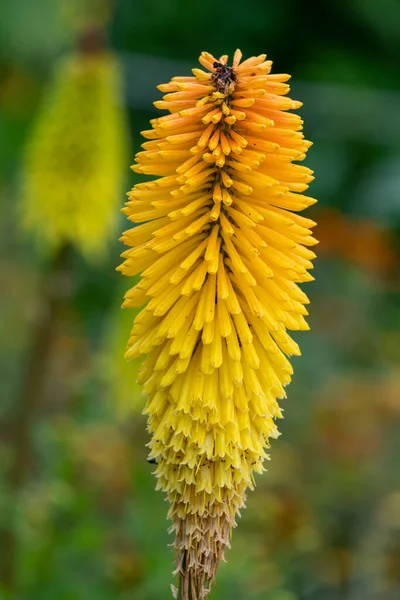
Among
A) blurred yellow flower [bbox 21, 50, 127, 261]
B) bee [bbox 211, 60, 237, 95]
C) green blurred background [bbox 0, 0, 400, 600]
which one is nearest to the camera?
bee [bbox 211, 60, 237, 95]

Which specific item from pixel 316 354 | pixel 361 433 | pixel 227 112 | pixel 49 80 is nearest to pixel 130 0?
pixel 49 80

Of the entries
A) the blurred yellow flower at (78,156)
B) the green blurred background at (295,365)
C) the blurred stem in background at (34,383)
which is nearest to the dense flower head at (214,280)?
the green blurred background at (295,365)

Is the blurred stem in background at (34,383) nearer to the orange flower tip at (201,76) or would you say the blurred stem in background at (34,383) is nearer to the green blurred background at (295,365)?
the green blurred background at (295,365)

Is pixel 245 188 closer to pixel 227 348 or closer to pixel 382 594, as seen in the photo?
pixel 227 348

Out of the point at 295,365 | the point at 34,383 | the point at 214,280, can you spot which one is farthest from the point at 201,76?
the point at 295,365

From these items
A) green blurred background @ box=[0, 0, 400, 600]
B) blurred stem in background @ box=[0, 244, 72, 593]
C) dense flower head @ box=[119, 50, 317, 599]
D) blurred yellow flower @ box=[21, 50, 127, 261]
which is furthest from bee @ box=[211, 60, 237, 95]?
blurred yellow flower @ box=[21, 50, 127, 261]

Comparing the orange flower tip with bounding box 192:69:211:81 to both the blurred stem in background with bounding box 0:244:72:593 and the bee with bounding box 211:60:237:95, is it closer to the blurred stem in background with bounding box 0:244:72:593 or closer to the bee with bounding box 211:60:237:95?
the bee with bounding box 211:60:237:95
